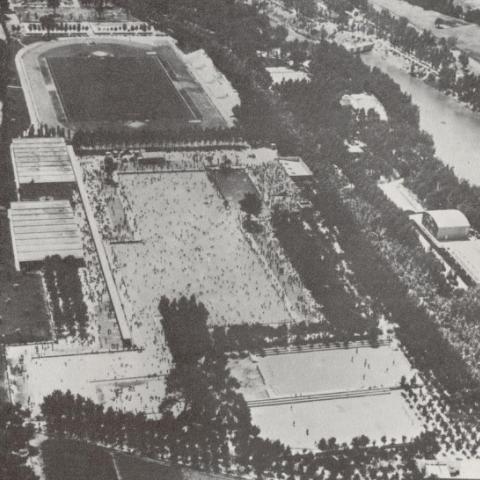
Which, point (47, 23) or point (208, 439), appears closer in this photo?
point (208, 439)

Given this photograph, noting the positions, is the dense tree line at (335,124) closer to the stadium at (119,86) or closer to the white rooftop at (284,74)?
the white rooftop at (284,74)

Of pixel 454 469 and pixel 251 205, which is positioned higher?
pixel 454 469

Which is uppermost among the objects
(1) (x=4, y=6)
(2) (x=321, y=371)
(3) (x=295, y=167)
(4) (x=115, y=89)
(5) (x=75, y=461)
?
(5) (x=75, y=461)

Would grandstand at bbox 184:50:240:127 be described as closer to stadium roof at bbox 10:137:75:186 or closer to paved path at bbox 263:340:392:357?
stadium roof at bbox 10:137:75:186

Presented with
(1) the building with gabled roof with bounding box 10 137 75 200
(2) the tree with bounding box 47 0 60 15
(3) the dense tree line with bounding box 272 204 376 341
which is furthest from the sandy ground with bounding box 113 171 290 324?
(2) the tree with bounding box 47 0 60 15

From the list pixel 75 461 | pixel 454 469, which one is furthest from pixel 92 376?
pixel 454 469

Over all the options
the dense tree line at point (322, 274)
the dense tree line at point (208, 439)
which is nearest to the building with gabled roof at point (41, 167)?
the dense tree line at point (322, 274)

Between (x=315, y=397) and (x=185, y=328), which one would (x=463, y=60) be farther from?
(x=315, y=397)
